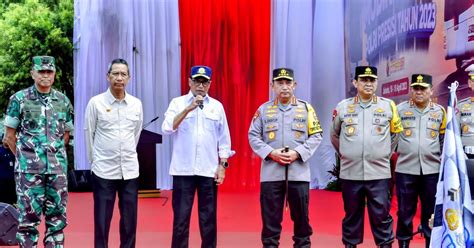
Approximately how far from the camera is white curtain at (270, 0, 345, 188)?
10.4 meters

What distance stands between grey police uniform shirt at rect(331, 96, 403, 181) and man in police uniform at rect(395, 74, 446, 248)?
0.73 feet

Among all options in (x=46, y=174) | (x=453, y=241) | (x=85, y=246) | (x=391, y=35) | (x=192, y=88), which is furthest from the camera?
(x=391, y=35)

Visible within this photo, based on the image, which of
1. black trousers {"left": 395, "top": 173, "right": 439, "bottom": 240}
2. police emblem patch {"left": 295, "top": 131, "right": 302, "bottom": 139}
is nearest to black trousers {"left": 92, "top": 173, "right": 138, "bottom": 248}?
police emblem patch {"left": 295, "top": 131, "right": 302, "bottom": 139}

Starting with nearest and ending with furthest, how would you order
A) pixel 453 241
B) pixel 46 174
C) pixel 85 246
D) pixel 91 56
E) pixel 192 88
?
1. pixel 453 241
2. pixel 46 174
3. pixel 192 88
4. pixel 85 246
5. pixel 91 56

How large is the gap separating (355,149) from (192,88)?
1364 millimetres

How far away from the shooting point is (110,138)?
4.54 m

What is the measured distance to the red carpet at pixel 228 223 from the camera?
5828mm

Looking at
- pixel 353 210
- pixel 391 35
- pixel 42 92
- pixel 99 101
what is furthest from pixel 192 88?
pixel 391 35

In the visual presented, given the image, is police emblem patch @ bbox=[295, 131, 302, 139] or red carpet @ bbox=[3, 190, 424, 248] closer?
police emblem patch @ bbox=[295, 131, 302, 139]

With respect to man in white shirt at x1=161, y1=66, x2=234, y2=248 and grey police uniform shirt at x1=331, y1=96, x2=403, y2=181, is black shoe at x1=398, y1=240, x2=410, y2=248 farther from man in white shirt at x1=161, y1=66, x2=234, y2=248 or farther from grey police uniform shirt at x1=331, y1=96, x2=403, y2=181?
man in white shirt at x1=161, y1=66, x2=234, y2=248

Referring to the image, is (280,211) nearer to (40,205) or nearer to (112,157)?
(112,157)

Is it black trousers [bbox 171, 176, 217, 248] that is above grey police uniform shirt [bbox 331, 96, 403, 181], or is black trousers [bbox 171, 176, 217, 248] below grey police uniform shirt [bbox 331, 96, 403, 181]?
below

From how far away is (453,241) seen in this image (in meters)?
3.42

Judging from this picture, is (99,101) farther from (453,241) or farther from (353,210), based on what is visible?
(453,241)
